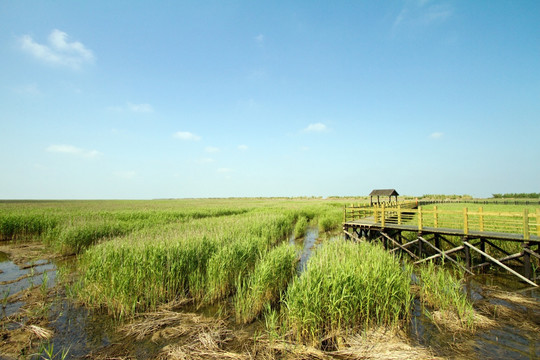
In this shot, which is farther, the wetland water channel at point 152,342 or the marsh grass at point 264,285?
the marsh grass at point 264,285

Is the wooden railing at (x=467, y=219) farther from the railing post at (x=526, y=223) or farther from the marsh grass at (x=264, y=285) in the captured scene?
the marsh grass at (x=264, y=285)

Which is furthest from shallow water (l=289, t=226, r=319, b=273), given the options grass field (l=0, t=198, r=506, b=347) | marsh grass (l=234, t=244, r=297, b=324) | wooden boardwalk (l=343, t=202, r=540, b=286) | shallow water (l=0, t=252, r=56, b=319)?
shallow water (l=0, t=252, r=56, b=319)

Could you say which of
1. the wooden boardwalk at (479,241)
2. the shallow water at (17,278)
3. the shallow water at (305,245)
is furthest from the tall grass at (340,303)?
the shallow water at (17,278)

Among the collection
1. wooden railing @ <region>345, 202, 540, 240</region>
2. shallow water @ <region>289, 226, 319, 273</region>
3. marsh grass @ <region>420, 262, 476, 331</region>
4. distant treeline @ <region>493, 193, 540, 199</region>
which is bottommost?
shallow water @ <region>289, 226, 319, 273</region>

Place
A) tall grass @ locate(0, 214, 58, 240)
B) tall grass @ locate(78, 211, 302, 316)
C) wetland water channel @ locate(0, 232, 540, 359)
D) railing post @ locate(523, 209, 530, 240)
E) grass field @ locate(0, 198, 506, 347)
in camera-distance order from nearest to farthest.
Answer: wetland water channel @ locate(0, 232, 540, 359), grass field @ locate(0, 198, 506, 347), tall grass @ locate(78, 211, 302, 316), railing post @ locate(523, 209, 530, 240), tall grass @ locate(0, 214, 58, 240)

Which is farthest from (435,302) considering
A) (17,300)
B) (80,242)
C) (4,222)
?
(4,222)

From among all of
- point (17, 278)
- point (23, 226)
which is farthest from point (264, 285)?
point (23, 226)

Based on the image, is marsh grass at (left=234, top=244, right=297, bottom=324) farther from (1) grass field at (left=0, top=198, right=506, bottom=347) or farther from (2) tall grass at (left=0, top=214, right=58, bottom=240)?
(2) tall grass at (left=0, top=214, right=58, bottom=240)

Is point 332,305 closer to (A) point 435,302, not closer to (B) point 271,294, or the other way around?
→ (B) point 271,294

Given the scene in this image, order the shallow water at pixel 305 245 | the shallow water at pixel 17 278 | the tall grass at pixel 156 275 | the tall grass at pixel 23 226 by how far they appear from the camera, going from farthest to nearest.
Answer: the tall grass at pixel 23 226
the shallow water at pixel 305 245
the shallow water at pixel 17 278
the tall grass at pixel 156 275

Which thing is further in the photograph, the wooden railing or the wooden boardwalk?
the wooden railing

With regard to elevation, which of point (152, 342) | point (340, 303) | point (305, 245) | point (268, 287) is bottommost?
point (305, 245)

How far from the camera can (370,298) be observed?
5.55 meters

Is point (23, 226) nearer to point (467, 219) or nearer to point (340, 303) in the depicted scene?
point (340, 303)
